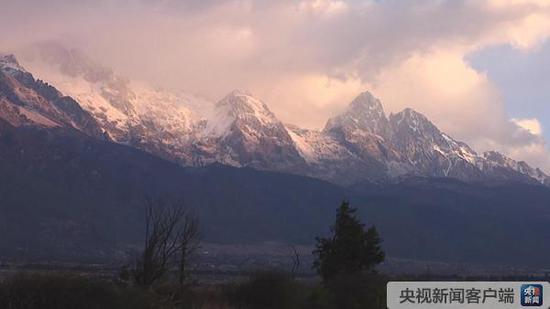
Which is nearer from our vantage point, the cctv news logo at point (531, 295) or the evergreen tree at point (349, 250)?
the cctv news logo at point (531, 295)

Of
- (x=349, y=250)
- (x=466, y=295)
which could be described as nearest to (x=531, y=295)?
(x=466, y=295)

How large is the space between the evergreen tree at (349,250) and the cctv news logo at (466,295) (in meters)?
49.6

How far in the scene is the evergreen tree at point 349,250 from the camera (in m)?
71.8

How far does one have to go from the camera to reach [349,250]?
72562mm

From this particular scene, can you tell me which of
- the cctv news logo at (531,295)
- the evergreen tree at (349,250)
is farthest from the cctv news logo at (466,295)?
the evergreen tree at (349,250)

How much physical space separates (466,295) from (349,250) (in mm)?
52071

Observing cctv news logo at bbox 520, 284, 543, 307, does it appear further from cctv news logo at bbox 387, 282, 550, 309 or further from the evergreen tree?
the evergreen tree

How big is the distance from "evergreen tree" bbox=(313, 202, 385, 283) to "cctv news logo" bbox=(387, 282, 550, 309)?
4964 cm

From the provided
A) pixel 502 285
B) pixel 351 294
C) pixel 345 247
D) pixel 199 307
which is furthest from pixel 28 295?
pixel 345 247

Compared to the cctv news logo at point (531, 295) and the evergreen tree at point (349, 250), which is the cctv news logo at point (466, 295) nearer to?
the cctv news logo at point (531, 295)

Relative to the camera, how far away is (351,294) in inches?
2190

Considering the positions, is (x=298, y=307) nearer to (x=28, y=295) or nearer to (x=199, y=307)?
(x=199, y=307)

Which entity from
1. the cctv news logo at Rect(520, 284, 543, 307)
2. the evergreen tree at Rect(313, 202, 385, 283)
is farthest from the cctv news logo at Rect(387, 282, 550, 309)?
the evergreen tree at Rect(313, 202, 385, 283)

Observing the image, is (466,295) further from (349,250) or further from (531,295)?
(349,250)
